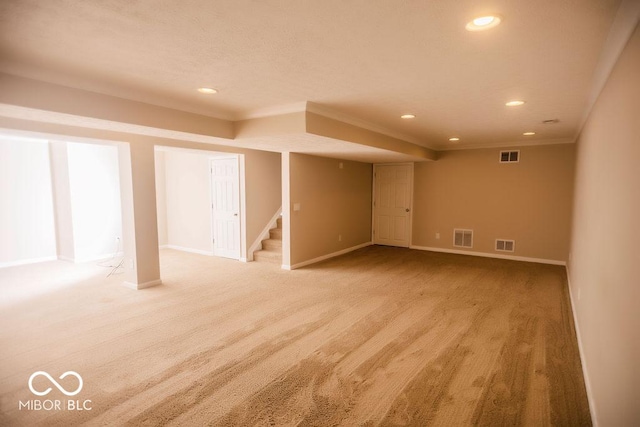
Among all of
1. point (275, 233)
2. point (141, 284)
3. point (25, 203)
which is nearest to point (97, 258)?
point (25, 203)

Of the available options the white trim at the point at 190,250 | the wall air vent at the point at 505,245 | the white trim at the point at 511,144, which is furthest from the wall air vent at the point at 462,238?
the white trim at the point at 190,250

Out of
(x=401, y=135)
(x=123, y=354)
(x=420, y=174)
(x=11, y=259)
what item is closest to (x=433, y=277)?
(x=401, y=135)

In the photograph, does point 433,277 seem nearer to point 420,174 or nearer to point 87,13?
point 420,174

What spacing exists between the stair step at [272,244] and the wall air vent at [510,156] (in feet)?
16.8

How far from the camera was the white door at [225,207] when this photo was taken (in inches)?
271

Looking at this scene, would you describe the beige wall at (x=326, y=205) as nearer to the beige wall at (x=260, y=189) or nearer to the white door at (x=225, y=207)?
the beige wall at (x=260, y=189)

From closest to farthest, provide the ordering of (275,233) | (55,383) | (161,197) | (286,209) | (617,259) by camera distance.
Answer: (617,259)
(55,383)
(286,209)
(275,233)
(161,197)

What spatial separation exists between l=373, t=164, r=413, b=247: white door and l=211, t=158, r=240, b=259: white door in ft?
12.3

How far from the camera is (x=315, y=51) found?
233 centimetres

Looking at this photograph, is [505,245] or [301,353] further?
[505,245]

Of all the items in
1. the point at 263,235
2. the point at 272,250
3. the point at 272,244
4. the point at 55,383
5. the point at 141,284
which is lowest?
A: the point at 55,383

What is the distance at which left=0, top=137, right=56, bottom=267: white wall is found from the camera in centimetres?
641

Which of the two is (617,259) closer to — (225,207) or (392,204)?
(225,207)

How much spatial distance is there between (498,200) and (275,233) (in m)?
4.93
